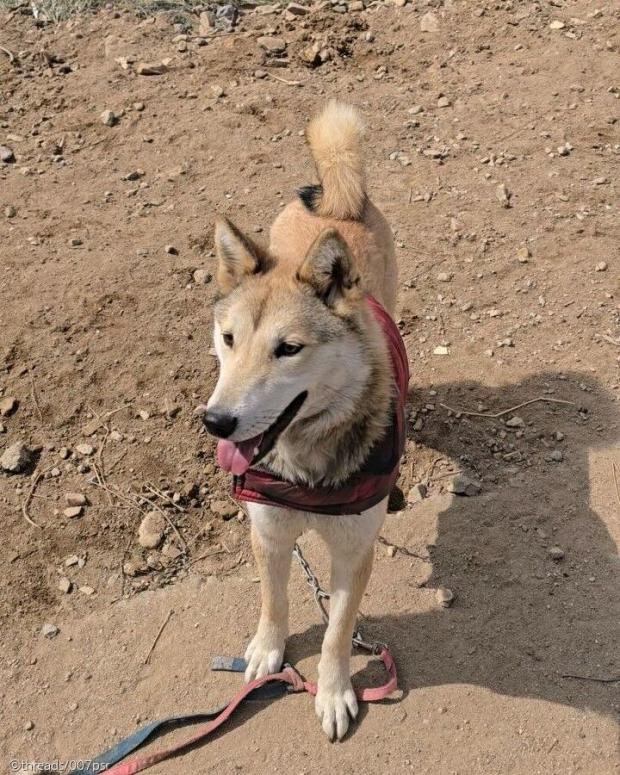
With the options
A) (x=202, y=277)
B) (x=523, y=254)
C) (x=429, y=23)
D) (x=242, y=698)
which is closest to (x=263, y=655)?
(x=242, y=698)

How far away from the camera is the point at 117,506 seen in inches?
154

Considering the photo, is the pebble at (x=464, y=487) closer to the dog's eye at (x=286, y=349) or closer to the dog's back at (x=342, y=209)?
the dog's back at (x=342, y=209)

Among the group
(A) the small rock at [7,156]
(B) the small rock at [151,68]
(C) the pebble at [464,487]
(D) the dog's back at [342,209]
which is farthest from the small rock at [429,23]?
(C) the pebble at [464,487]

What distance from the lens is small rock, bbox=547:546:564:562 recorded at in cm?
363

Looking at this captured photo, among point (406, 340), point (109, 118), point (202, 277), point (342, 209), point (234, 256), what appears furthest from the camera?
point (109, 118)

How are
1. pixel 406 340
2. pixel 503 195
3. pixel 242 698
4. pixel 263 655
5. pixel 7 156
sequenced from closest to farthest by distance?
1. pixel 242 698
2. pixel 263 655
3. pixel 406 340
4. pixel 503 195
5. pixel 7 156

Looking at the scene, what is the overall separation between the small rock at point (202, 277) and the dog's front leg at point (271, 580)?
263 centimetres

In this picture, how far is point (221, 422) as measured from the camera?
2264 millimetres

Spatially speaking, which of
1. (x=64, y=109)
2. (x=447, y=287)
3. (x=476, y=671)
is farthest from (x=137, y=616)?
(x=64, y=109)

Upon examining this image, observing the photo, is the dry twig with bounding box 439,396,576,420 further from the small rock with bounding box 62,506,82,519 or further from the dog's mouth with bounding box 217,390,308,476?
the small rock with bounding box 62,506,82,519

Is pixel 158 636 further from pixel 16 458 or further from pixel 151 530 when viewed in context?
pixel 16 458

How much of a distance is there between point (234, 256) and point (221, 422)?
0.91 meters

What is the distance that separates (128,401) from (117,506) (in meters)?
0.78

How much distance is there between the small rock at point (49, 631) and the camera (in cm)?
340
